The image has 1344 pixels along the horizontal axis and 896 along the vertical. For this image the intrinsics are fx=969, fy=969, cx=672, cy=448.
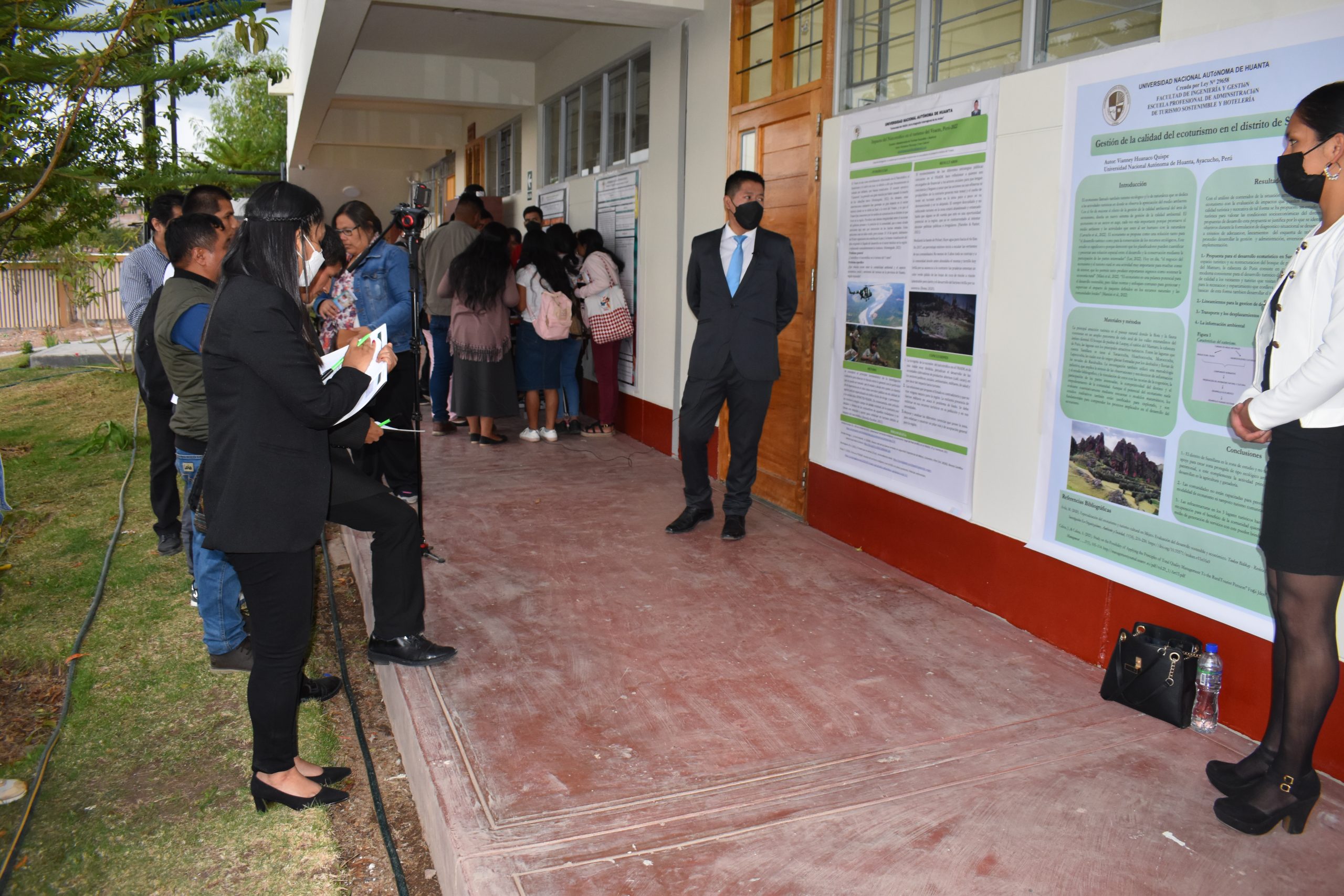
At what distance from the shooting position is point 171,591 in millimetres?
4531

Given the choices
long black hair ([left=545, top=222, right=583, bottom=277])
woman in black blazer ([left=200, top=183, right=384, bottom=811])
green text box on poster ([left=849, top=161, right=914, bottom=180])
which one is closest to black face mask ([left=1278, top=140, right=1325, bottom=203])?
green text box on poster ([left=849, top=161, right=914, bottom=180])

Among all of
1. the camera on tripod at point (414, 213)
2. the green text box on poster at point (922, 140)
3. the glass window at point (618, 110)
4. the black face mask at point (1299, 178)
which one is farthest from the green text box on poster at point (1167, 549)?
the glass window at point (618, 110)

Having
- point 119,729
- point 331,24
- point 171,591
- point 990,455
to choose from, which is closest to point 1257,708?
point 990,455

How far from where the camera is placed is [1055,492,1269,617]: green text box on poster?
2898 mm

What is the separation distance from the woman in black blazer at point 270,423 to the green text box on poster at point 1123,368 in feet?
7.85

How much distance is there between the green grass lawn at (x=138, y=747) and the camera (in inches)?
97.8

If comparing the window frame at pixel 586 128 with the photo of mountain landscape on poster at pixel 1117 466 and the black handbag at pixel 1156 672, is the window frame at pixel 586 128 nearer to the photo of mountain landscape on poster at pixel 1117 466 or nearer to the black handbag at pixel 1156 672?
the photo of mountain landscape on poster at pixel 1117 466

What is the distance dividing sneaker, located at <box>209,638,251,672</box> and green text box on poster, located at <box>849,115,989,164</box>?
3.38 metres

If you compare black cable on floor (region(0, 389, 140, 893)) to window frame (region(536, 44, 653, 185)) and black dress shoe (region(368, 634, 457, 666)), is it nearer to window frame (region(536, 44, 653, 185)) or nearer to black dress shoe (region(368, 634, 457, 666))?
black dress shoe (region(368, 634, 457, 666))

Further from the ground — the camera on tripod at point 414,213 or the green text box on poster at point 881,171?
the green text box on poster at point 881,171

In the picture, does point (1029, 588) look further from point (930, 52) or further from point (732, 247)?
point (930, 52)

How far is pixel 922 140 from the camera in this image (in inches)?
165

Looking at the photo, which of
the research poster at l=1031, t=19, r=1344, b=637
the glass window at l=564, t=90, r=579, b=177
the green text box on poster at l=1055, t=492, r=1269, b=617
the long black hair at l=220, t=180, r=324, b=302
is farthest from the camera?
the glass window at l=564, t=90, r=579, b=177

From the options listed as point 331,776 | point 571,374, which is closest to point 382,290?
point 331,776
